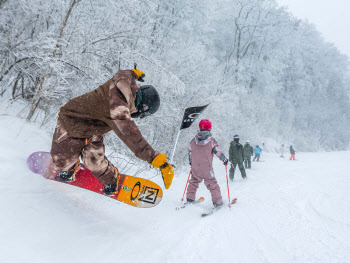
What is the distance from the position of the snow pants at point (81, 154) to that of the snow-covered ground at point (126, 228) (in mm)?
378

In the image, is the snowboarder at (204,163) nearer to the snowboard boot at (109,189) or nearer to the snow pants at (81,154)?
the snowboard boot at (109,189)

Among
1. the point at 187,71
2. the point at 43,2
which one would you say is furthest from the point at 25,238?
the point at 187,71

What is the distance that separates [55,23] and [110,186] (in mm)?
3952

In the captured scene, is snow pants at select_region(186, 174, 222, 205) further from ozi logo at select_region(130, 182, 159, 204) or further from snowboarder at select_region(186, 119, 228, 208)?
ozi logo at select_region(130, 182, 159, 204)

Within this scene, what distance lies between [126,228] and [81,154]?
39.0 inches

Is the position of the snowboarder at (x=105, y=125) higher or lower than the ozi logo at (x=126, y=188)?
higher

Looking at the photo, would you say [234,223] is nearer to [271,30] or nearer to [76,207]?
[76,207]

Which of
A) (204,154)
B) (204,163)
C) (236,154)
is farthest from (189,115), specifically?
(236,154)

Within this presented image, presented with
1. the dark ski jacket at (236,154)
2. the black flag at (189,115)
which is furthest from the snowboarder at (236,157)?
the black flag at (189,115)

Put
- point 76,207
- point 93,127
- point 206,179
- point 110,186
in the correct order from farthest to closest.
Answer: point 206,179 < point 110,186 < point 76,207 < point 93,127

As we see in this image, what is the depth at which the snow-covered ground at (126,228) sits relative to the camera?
182 cm

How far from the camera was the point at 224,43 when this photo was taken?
22.9m

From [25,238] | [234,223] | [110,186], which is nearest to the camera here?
[25,238]

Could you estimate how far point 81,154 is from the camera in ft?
8.52
